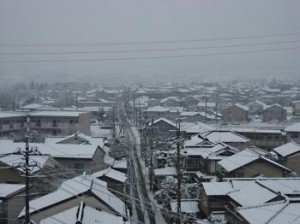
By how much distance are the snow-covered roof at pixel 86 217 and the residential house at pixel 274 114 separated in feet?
87.5

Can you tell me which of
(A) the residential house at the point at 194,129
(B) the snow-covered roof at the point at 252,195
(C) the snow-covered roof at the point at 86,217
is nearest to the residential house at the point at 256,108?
(A) the residential house at the point at 194,129

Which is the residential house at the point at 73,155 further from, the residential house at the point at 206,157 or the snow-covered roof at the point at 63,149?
the residential house at the point at 206,157

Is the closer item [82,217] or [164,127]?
[82,217]

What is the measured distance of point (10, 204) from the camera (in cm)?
1004

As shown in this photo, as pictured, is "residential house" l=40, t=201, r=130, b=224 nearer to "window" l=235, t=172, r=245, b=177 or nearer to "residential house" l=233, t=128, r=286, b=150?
"window" l=235, t=172, r=245, b=177

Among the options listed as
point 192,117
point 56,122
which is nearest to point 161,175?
point 56,122

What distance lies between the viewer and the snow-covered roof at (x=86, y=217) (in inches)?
304

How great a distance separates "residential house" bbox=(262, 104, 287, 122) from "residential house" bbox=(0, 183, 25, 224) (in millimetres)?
26053

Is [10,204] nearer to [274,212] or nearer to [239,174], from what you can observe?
[274,212]

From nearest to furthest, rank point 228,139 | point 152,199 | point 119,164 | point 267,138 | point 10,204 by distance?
point 10,204, point 152,199, point 119,164, point 228,139, point 267,138

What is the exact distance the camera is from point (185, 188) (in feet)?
44.4

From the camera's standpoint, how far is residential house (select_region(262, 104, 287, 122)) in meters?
33.0

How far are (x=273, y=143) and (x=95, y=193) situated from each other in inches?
583

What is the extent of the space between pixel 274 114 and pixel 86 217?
28017 mm
